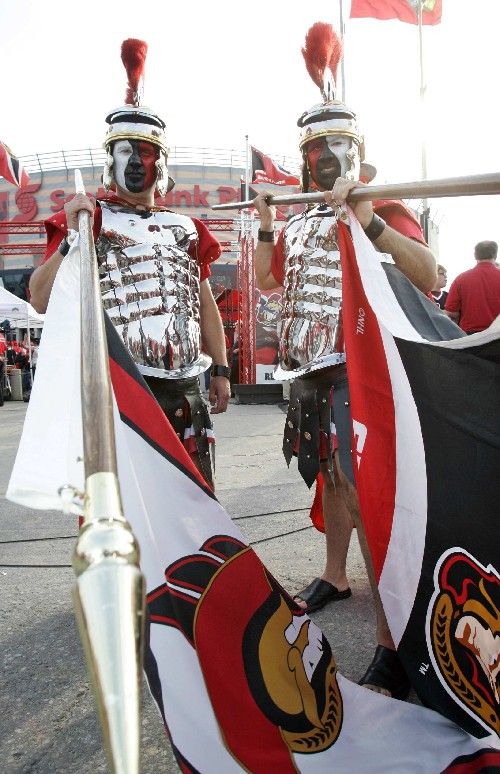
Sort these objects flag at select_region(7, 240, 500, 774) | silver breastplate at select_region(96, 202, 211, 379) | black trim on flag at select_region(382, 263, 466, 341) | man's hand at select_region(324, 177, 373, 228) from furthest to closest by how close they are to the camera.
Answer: silver breastplate at select_region(96, 202, 211, 379)
man's hand at select_region(324, 177, 373, 228)
black trim on flag at select_region(382, 263, 466, 341)
flag at select_region(7, 240, 500, 774)

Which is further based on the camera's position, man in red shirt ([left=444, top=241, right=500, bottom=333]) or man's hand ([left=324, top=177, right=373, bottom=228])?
man in red shirt ([left=444, top=241, right=500, bottom=333])

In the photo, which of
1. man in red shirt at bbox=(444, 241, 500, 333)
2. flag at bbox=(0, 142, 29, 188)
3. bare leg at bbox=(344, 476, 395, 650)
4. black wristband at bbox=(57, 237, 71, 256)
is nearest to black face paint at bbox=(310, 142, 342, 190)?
black wristband at bbox=(57, 237, 71, 256)

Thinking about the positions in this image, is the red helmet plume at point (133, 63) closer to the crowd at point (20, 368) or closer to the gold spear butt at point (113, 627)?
the gold spear butt at point (113, 627)

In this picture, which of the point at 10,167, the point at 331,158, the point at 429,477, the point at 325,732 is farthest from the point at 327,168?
the point at 10,167

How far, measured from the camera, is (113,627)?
449 millimetres

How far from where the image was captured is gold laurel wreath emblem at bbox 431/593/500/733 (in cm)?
140

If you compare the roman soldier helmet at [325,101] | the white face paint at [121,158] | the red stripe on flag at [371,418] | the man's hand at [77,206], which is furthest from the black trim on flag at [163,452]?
the roman soldier helmet at [325,101]

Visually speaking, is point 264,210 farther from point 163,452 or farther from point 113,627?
point 113,627

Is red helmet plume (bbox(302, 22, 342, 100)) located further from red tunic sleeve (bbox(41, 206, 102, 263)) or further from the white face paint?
red tunic sleeve (bbox(41, 206, 102, 263))

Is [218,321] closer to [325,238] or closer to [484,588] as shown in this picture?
[325,238]

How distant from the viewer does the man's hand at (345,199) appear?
1856 mm

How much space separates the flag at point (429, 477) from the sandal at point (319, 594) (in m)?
0.75

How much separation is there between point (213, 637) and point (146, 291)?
135cm

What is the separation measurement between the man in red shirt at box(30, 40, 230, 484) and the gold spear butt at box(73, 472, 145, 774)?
190 cm
